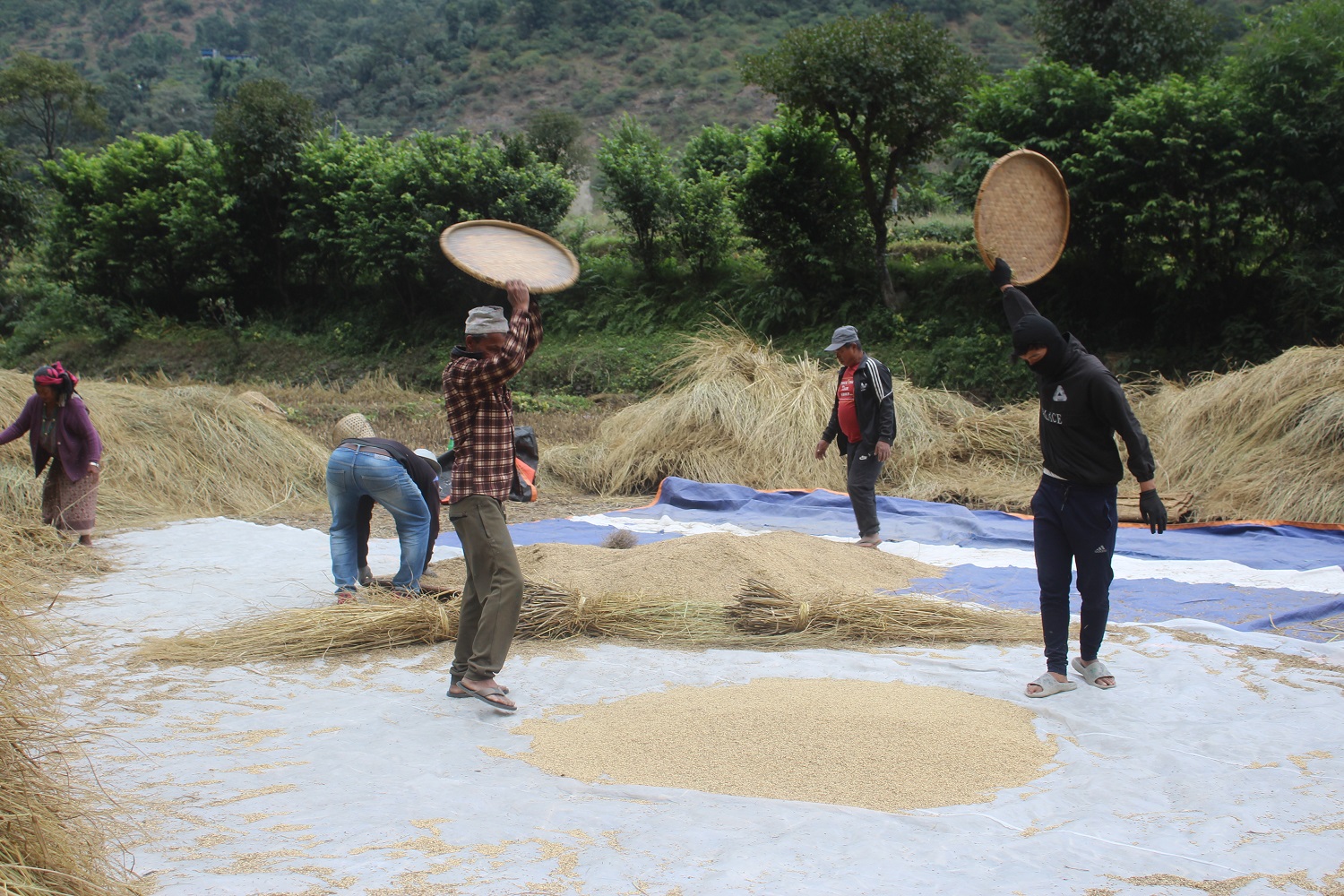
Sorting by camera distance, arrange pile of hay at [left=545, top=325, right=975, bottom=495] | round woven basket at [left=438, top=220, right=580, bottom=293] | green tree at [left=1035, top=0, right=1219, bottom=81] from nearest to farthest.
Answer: round woven basket at [left=438, top=220, right=580, bottom=293] → pile of hay at [left=545, top=325, right=975, bottom=495] → green tree at [left=1035, top=0, right=1219, bottom=81]

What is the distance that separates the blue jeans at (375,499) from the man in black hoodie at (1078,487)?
10.1 ft

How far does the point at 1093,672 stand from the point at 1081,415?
3.28 feet

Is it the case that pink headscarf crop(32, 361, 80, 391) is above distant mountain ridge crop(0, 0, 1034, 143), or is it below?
below

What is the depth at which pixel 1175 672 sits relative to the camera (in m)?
4.12

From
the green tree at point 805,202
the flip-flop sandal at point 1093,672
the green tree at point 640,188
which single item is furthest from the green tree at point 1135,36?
the flip-flop sandal at point 1093,672

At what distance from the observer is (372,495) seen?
5.37m

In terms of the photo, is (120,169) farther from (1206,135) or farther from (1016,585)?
(1016,585)

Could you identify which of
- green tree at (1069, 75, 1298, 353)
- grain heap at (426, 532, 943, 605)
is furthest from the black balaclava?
green tree at (1069, 75, 1298, 353)

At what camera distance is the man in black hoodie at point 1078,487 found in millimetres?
3898

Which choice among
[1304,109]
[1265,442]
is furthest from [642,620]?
[1304,109]

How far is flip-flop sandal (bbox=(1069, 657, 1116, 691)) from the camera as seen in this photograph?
3967 mm

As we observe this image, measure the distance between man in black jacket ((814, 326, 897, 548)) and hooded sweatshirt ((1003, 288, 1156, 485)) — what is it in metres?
2.70

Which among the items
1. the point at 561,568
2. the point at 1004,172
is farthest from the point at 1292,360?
the point at 561,568

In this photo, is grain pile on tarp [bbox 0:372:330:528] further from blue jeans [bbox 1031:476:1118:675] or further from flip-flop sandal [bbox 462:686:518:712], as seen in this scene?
blue jeans [bbox 1031:476:1118:675]
